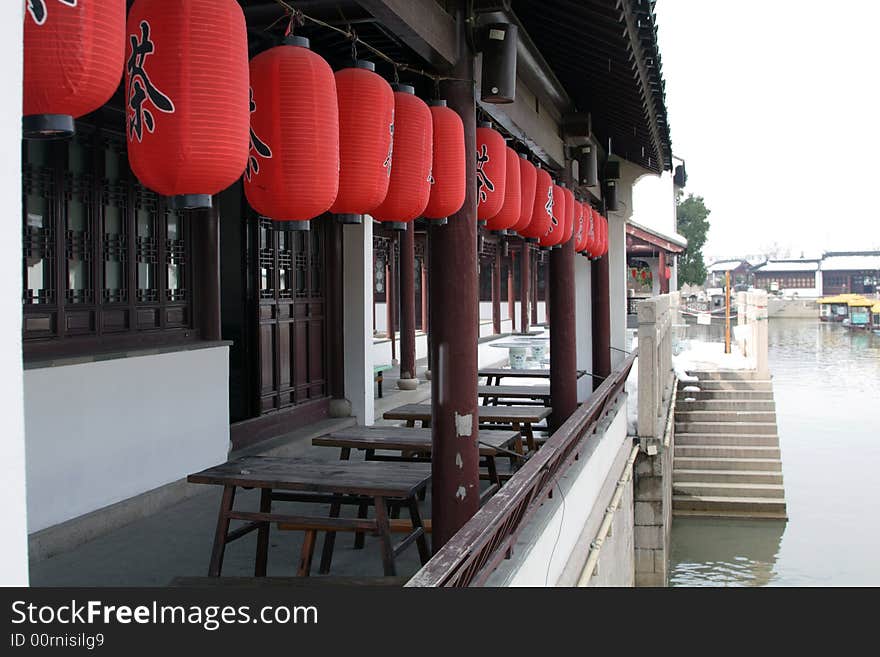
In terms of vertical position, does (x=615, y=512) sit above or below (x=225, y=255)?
below

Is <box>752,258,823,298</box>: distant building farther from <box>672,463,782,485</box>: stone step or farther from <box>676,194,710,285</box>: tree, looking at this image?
<box>672,463,782,485</box>: stone step

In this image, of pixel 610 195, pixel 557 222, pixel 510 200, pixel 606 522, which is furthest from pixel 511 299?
pixel 510 200

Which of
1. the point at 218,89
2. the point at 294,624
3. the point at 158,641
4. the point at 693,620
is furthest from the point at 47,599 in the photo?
the point at 693,620

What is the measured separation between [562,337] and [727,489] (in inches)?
272

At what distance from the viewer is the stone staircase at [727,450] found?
13.9 meters

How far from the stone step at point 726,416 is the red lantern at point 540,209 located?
897 centimetres

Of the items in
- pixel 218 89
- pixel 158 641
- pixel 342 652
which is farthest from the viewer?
pixel 218 89

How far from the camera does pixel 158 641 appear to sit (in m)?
2.22

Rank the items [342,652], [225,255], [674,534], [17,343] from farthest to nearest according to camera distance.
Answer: [674,534] → [225,255] → [342,652] → [17,343]

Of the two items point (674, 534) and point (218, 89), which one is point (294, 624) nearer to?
point (218, 89)

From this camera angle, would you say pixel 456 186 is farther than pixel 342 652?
Yes

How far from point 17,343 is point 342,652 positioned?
52.8 inches

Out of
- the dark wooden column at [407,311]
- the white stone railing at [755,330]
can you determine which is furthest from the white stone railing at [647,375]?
the white stone railing at [755,330]

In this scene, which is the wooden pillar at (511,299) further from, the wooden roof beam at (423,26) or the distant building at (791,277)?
the distant building at (791,277)
